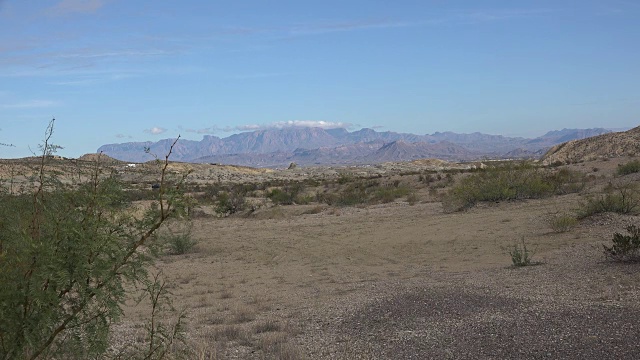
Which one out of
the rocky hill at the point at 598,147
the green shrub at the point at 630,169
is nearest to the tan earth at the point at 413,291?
the green shrub at the point at 630,169

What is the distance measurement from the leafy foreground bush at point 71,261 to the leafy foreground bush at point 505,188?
2320 centimetres

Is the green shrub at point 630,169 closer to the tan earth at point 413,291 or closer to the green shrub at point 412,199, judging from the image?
the green shrub at point 412,199

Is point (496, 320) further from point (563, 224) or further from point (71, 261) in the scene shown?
point (563, 224)

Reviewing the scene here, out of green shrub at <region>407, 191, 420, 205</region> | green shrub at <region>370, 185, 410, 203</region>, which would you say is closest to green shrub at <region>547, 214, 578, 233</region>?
green shrub at <region>407, 191, 420, 205</region>

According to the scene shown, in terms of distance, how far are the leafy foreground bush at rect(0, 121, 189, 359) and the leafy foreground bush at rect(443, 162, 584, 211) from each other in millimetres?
23202

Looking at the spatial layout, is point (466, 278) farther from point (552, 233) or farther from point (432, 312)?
point (552, 233)

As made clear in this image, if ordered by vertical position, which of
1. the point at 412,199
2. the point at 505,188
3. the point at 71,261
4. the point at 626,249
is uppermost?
the point at 71,261

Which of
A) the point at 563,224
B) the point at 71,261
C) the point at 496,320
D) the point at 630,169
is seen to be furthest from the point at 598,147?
the point at 71,261

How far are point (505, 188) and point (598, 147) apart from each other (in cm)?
5175

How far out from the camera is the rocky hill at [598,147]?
6912 centimetres

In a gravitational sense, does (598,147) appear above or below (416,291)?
above

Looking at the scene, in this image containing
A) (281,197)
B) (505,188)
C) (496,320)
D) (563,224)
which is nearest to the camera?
(496,320)

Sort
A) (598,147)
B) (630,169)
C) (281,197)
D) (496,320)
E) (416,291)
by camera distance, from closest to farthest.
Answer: (496,320) < (416,291) < (630,169) < (281,197) < (598,147)

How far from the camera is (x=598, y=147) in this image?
242ft
